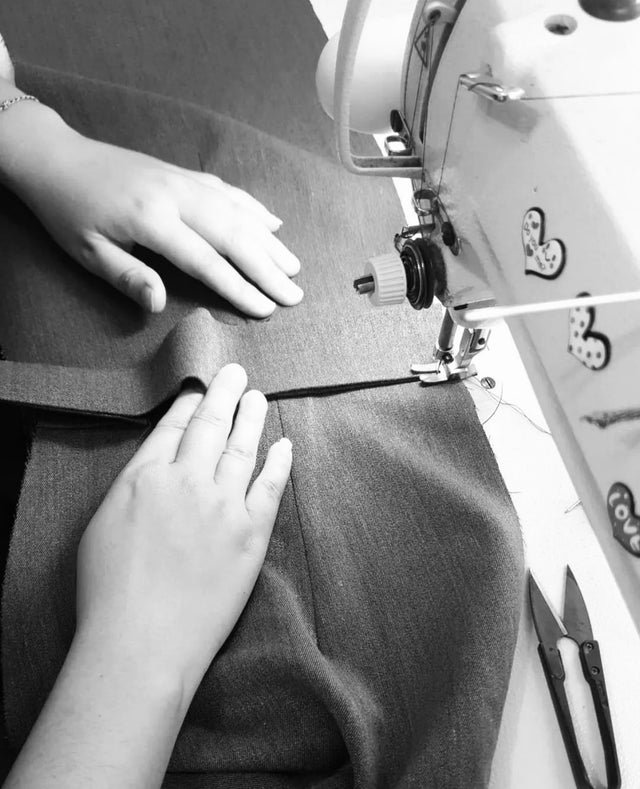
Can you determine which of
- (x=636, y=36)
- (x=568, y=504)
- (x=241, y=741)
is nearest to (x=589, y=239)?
(x=636, y=36)

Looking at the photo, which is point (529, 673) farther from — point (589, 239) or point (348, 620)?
point (589, 239)

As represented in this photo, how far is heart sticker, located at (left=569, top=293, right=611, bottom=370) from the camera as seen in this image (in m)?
0.49

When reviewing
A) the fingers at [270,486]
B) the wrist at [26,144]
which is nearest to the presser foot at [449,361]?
the fingers at [270,486]

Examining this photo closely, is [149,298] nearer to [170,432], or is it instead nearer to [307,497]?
[170,432]

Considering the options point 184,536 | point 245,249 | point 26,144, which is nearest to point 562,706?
point 184,536

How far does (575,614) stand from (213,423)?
14.7 inches

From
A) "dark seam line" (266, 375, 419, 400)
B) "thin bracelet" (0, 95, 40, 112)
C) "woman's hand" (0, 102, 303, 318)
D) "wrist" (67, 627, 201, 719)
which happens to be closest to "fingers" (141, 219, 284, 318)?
"woman's hand" (0, 102, 303, 318)

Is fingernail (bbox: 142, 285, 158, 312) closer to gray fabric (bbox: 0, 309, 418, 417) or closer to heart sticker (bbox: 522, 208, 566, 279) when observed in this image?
gray fabric (bbox: 0, 309, 418, 417)

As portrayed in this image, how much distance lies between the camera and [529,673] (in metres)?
0.66

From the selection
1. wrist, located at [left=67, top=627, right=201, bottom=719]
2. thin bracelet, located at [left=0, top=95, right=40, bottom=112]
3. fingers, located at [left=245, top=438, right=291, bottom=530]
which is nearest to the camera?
wrist, located at [left=67, top=627, right=201, bottom=719]

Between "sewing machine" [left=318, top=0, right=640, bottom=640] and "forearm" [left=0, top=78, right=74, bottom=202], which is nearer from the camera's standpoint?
"sewing machine" [left=318, top=0, right=640, bottom=640]

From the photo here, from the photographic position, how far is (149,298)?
2.65ft

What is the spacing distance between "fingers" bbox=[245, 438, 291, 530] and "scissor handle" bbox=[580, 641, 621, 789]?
0.30m

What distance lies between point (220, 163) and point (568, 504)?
0.60 metres
